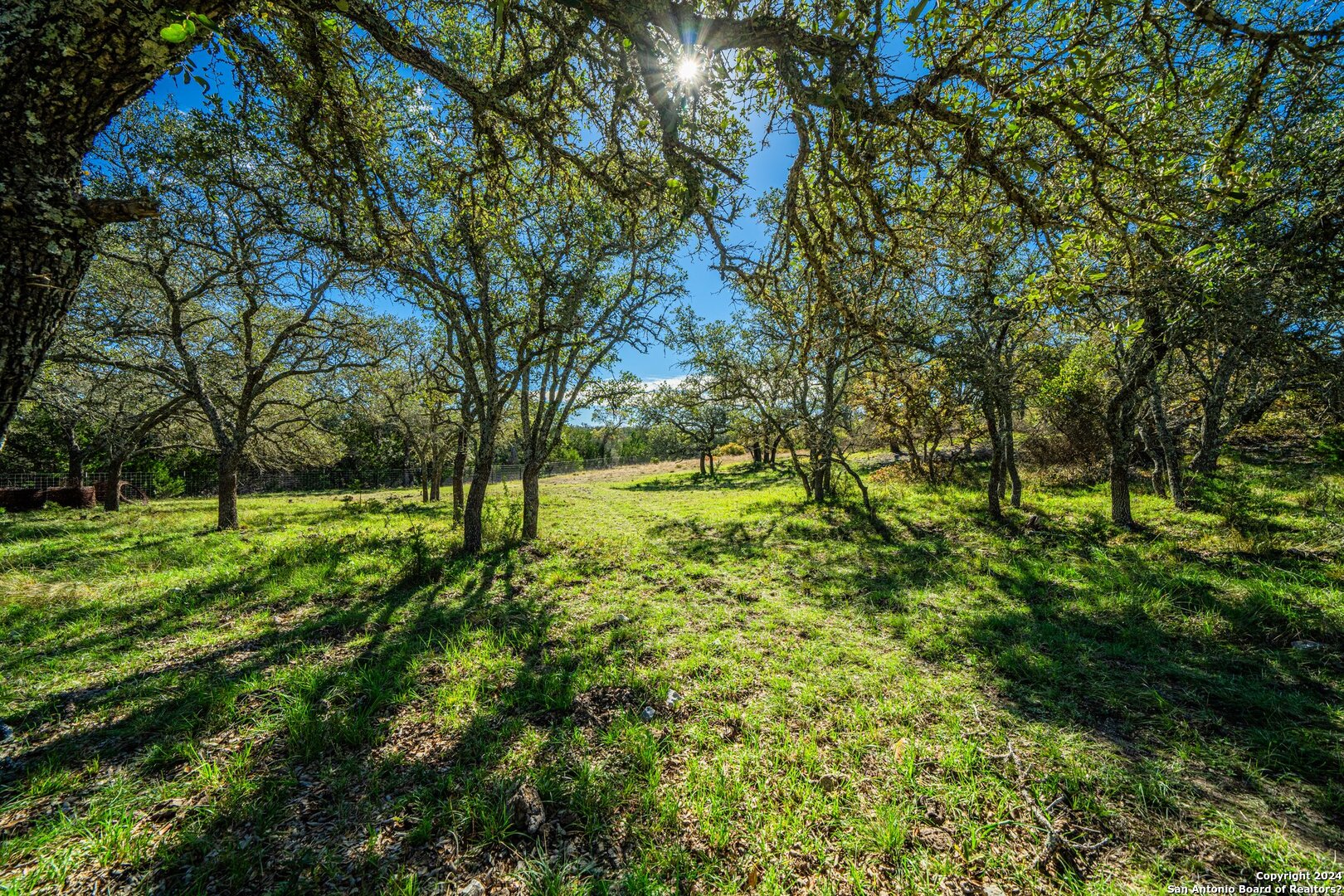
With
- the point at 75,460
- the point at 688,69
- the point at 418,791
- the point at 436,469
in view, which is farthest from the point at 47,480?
the point at 688,69

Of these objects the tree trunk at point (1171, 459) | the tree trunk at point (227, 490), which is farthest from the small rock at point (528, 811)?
the tree trunk at point (227, 490)

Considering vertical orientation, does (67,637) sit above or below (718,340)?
below

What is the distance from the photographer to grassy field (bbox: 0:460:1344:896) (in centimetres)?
230

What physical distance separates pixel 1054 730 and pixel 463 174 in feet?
24.1

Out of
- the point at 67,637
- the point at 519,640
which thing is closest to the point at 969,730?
the point at 519,640

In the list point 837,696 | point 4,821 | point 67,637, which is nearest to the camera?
point 4,821

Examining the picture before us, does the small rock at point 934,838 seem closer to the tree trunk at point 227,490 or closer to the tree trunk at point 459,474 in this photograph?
the tree trunk at point 459,474

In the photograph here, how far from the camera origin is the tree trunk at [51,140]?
1815 millimetres

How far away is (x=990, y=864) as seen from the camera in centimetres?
231

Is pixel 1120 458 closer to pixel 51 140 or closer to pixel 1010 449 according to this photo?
pixel 1010 449

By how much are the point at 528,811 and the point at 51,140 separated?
4167 millimetres

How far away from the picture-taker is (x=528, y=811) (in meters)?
2.54

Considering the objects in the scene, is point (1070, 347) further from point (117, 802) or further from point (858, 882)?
point (117, 802)

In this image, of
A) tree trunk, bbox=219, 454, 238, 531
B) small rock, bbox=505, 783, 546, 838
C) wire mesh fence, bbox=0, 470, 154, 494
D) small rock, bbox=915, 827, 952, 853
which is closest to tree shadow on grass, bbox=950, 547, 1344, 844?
small rock, bbox=915, 827, 952, 853
